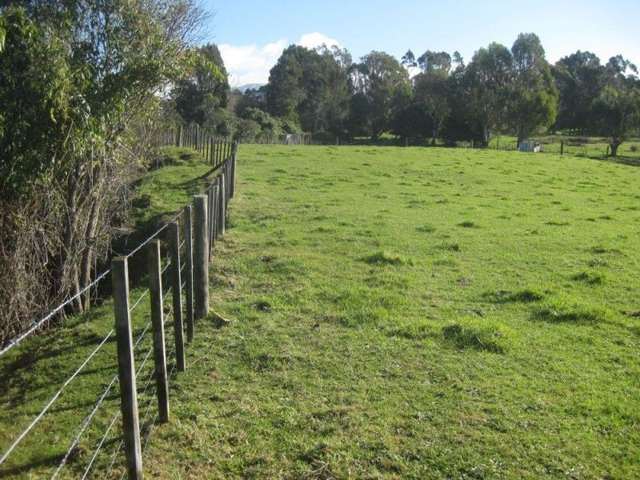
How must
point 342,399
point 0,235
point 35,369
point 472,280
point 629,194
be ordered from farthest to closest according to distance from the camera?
point 629,194
point 472,280
point 0,235
point 35,369
point 342,399

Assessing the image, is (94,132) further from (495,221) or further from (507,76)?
(507,76)

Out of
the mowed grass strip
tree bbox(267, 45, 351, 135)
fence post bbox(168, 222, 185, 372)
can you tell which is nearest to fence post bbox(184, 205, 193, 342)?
the mowed grass strip

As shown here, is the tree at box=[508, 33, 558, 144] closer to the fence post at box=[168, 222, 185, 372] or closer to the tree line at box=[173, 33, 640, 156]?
the tree line at box=[173, 33, 640, 156]

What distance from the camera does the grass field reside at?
17.2 feet

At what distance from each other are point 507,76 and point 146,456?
2762 inches

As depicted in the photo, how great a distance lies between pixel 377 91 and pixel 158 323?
2816 inches

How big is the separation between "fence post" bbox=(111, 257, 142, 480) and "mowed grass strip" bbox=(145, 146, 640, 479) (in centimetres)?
57

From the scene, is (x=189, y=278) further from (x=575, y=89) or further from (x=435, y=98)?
(x=575, y=89)

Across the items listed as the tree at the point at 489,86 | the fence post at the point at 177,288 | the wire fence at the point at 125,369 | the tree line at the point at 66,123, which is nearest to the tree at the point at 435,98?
the tree at the point at 489,86

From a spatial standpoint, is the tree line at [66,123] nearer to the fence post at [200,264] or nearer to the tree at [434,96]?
the fence post at [200,264]

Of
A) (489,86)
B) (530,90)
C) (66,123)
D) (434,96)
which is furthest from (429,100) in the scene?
(66,123)

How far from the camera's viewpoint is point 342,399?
245 inches

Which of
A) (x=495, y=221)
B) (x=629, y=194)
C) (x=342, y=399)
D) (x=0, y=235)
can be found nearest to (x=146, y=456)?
(x=342, y=399)

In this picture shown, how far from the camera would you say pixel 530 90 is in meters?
63.6
